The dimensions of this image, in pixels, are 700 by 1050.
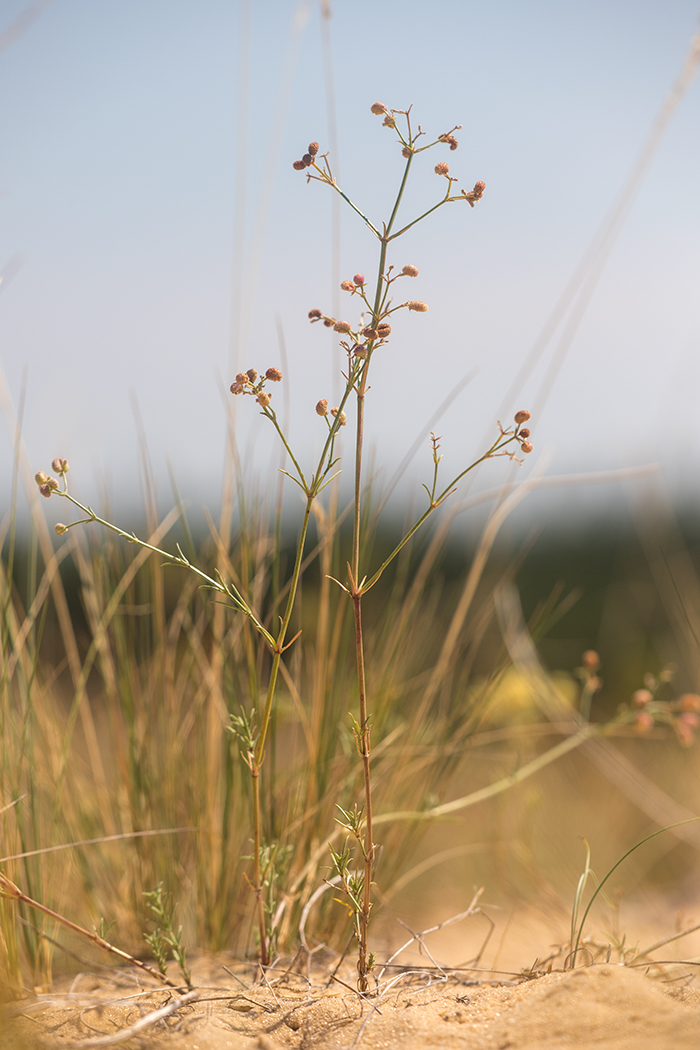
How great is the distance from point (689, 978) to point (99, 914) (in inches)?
43.0

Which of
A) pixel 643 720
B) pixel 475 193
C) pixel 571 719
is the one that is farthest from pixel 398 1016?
pixel 571 719

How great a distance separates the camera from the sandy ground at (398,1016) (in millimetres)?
820

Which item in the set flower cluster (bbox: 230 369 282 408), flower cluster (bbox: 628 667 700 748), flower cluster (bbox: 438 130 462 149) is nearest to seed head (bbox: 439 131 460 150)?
flower cluster (bbox: 438 130 462 149)

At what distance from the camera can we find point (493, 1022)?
916 mm

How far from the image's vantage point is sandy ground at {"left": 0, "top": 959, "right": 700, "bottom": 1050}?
82 cm

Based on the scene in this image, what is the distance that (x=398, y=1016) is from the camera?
0.95 meters

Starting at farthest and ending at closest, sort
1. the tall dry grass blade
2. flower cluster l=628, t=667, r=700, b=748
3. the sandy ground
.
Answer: the tall dry grass blade → flower cluster l=628, t=667, r=700, b=748 → the sandy ground

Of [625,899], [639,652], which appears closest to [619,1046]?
[625,899]

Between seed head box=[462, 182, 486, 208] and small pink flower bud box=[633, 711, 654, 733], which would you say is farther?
small pink flower bud box=[633, 711, 654, 733]

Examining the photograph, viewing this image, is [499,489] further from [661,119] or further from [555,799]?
[555,799]

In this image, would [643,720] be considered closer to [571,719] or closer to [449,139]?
[571,719]

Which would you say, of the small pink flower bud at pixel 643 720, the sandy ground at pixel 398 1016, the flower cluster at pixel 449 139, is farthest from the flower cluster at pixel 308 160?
the small pink flower bud at pixel 643 720

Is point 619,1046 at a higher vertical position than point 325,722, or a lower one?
lower

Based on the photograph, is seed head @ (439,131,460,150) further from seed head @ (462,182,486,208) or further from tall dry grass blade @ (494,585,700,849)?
tall dry grass blade @ (494,585,700,849)
